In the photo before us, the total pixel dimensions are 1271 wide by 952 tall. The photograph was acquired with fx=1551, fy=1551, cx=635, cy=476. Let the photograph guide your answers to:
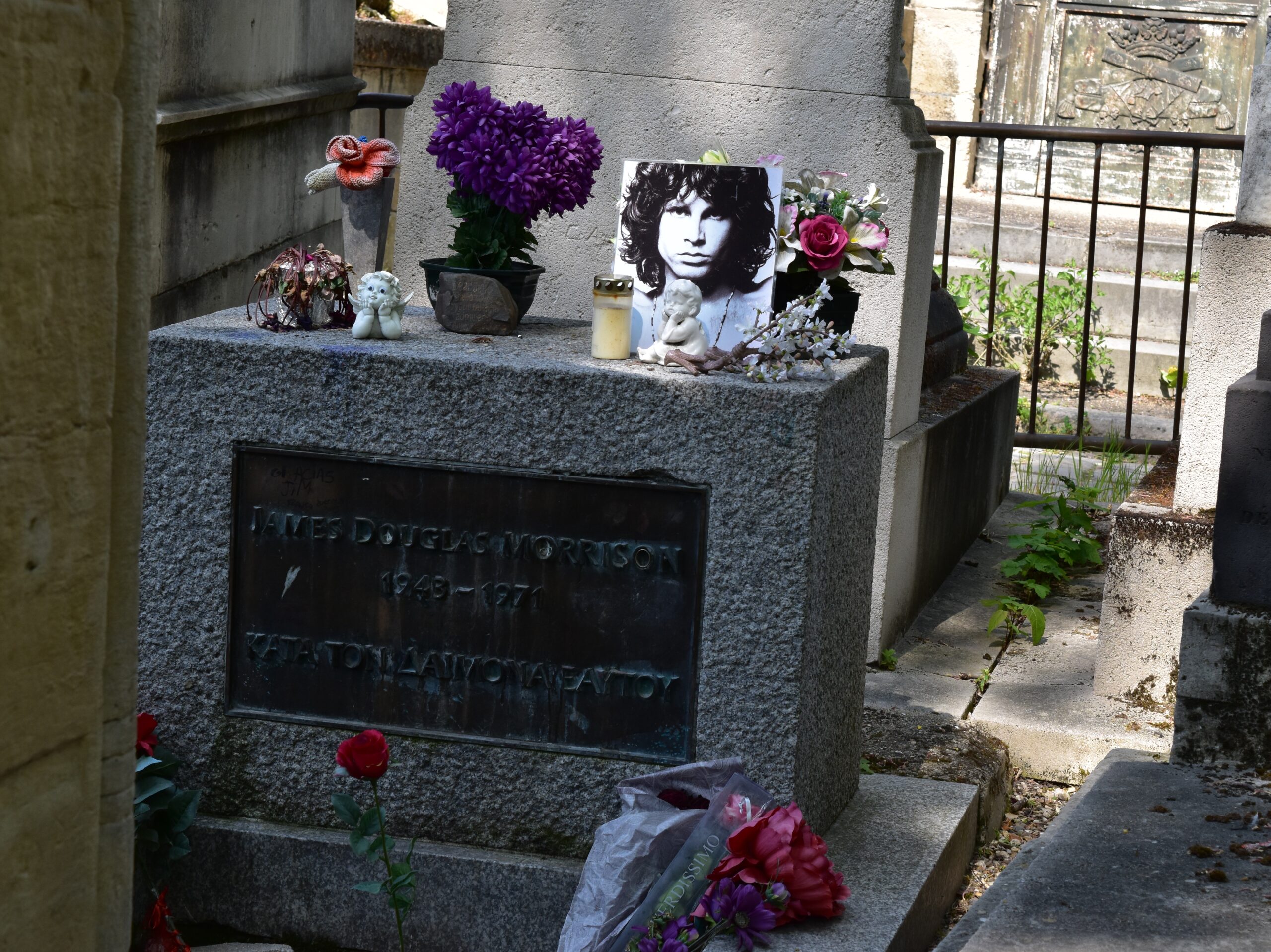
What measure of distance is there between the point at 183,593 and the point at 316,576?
11.2 inches

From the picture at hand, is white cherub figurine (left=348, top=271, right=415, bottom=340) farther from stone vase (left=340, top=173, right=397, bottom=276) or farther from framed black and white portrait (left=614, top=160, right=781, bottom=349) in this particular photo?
framed black and white portrait (left=614, top=160, right=781, bottom=349)

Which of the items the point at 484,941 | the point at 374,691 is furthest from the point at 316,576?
the point at 484,941

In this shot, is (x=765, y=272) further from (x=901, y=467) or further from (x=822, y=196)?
(x=901, y=467)

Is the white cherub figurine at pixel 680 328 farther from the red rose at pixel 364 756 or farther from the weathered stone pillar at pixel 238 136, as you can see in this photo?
the weathered stone pillar at pixel 238 136

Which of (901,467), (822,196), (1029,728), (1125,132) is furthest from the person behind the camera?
(1125,132)

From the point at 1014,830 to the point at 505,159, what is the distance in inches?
80.5

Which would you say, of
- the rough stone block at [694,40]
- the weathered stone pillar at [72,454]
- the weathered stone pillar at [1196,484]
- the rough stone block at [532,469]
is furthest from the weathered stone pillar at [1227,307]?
the weathered stone pillar at [72,454]

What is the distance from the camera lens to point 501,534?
304 cm

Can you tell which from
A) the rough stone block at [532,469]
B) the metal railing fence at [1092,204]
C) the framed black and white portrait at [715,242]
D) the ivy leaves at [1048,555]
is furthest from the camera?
the metal railing fence at [1092,204]

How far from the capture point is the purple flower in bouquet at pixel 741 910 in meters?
2.67

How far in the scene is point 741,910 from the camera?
8.79 ft

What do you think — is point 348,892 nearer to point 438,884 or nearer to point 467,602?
point 438,884

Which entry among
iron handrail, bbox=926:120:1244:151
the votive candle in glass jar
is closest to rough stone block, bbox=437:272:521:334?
the votive candle in glass jar

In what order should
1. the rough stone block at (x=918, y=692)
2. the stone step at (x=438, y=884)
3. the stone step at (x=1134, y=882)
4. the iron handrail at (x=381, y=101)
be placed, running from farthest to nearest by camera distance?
the iron handrail at (x=381, y=101) → the rough stone block at (x=918, y=692) → the stone step at (x=438, y=884) → the stone step at (x=1134, y=882)
